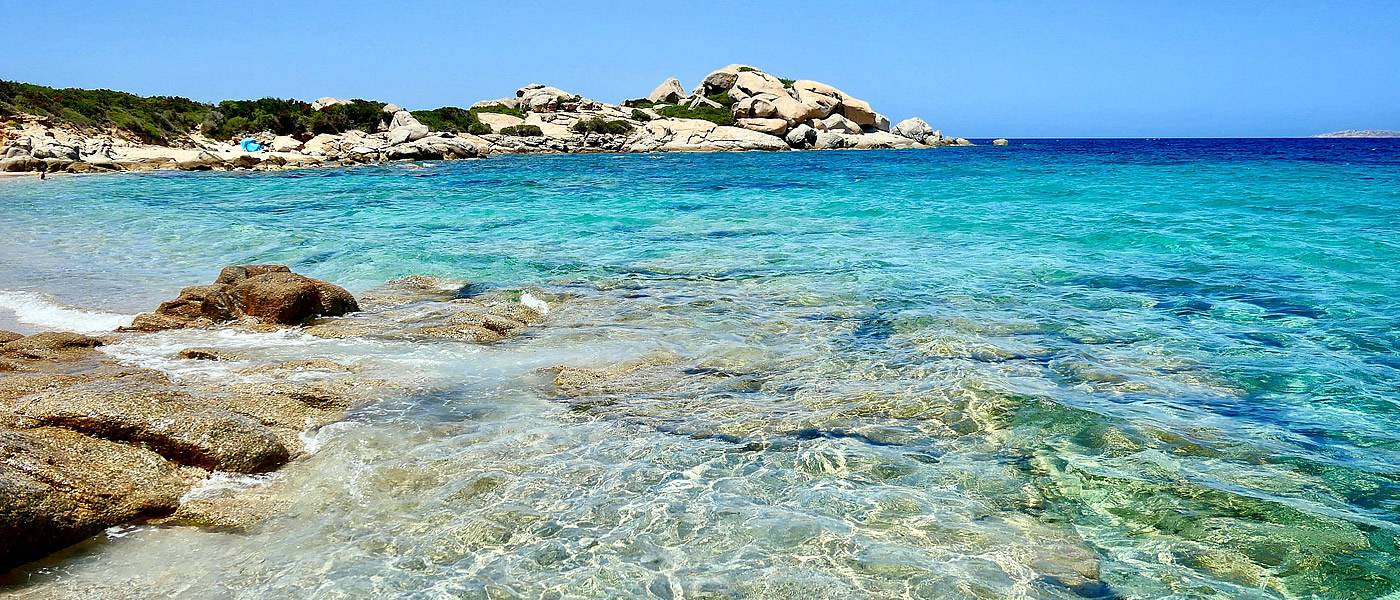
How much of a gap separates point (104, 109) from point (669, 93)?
50.9 m

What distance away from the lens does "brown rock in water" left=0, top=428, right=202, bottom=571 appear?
4215 millimetres

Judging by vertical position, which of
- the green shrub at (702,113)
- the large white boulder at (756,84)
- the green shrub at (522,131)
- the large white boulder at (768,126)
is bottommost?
the green shrub at (522,131)

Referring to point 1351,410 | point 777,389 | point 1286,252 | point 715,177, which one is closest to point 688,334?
point 777,389

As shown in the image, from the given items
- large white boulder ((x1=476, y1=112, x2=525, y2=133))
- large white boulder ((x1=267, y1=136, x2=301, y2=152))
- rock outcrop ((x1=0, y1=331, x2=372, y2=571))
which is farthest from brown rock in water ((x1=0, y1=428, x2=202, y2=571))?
large white boulder ((x1=476, y1=112, x2=525, y2=133))

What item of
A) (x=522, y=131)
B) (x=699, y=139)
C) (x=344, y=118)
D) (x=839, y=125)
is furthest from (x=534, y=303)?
(x=839, y=125)

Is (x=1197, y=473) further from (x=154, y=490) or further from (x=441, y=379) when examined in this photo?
(x=154, y=490)

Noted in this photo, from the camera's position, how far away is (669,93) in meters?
91.8

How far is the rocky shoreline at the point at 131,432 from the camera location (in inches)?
174

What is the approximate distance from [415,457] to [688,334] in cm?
401

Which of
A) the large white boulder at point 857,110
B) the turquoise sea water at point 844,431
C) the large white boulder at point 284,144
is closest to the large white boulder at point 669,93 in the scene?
the large white boulder at point 857,110

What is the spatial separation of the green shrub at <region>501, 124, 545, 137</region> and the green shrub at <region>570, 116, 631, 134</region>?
134 inches

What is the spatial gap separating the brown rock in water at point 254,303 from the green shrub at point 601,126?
61.4 meters

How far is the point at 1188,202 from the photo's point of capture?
24.3 meters

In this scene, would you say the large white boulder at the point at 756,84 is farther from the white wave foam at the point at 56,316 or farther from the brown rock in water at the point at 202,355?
the brown rock in water at the point at 202,355
